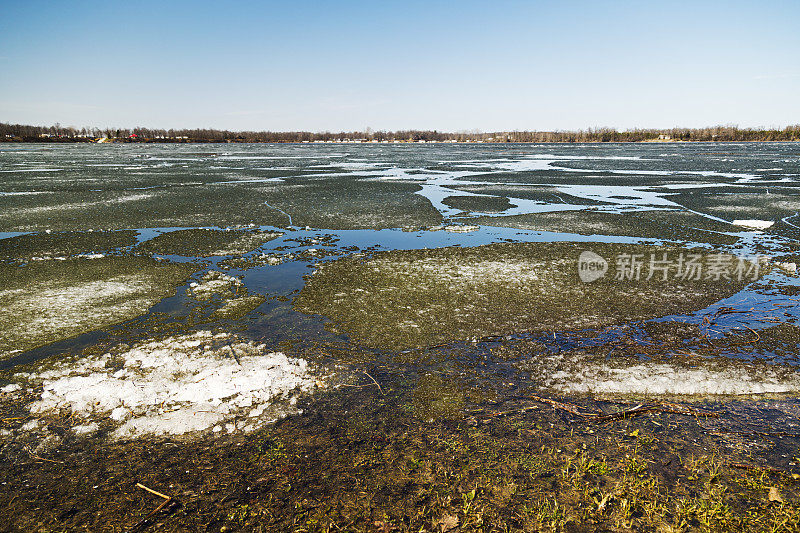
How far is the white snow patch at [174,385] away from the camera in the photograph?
4141mm

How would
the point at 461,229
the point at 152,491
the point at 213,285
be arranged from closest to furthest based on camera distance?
the point at 152,491
the point at 213,285
the point at 461,229

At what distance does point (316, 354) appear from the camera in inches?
208

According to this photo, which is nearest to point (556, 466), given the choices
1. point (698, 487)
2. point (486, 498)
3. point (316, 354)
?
point (486, 498)

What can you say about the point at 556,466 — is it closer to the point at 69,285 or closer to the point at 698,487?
the point at 698,487

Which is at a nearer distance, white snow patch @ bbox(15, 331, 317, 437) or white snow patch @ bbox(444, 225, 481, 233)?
white snow patch @ bbox(15, 331, 317, 437)

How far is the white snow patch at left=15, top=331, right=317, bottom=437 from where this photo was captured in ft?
13.6

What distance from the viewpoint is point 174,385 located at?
15.1 feet

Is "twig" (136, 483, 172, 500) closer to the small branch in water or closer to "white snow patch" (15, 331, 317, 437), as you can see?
"white snow patch" (15, 331, 317, 437)

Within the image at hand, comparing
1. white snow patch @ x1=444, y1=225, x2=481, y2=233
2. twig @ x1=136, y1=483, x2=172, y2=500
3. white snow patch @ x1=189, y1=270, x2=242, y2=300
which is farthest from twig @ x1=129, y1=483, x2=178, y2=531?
white snow patch @ x1=444, y1=225, x2=481, y2=233

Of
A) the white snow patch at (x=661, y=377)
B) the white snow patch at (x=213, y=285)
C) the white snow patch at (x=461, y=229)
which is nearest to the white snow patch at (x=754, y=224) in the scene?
the white snow patch at (x=461, y=229)

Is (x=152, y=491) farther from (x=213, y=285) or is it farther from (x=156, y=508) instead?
(x=213, y=285)

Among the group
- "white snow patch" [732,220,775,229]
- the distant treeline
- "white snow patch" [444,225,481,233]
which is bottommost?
"white snow patch" [444,225,481,233]

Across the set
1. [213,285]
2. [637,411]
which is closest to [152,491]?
[637,411]

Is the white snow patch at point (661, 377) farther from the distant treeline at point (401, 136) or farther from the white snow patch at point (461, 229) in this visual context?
the distant treeline at point (401, 136)
